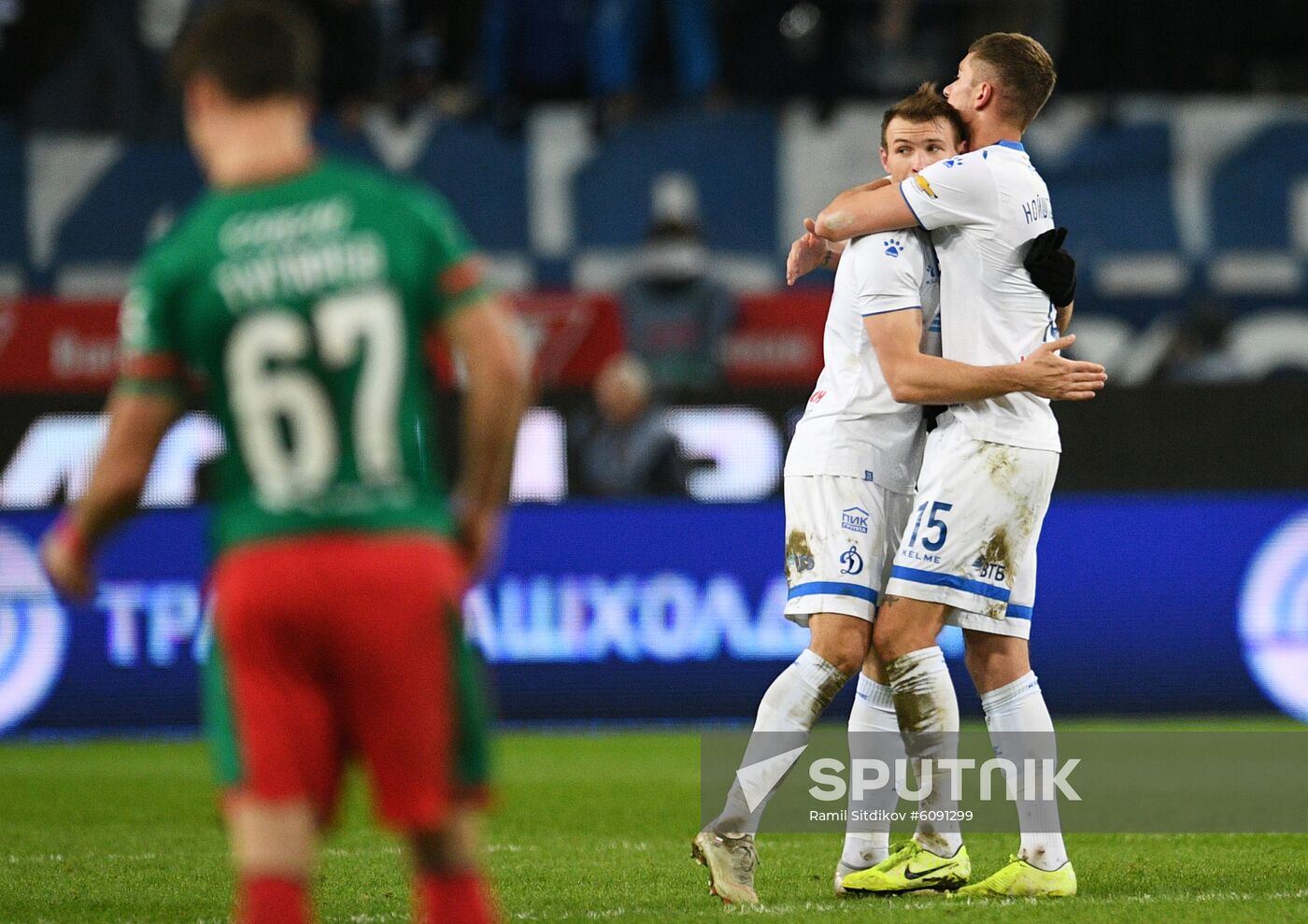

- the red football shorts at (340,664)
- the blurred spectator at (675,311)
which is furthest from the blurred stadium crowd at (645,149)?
the red football shorts at (340,664)

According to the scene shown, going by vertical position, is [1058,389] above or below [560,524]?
above

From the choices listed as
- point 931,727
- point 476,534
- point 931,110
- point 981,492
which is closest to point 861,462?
point 981,492

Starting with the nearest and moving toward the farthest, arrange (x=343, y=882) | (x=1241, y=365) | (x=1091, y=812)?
(x=343, y=882)
(x=1091, y=812)
(x=1241, y=365)

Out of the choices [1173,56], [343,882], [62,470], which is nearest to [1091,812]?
[343,882]

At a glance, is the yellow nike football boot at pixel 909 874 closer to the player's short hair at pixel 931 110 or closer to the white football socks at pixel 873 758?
the white football socks at pixel 873 758

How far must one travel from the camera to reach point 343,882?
5723 millimetres

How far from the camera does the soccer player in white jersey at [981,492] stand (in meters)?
5.16

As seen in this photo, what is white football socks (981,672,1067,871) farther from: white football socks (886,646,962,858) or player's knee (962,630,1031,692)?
white football socks (886,646,962,858)

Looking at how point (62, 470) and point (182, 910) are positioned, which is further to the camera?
point (62, 470)

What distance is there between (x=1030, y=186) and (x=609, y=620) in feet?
18.4

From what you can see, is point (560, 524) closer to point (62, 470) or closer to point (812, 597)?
point (62, 470)

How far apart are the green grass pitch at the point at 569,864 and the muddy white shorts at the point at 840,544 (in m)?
0.81

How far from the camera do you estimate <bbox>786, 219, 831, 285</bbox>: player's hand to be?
5.51 meters

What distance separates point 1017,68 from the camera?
5.27 m
